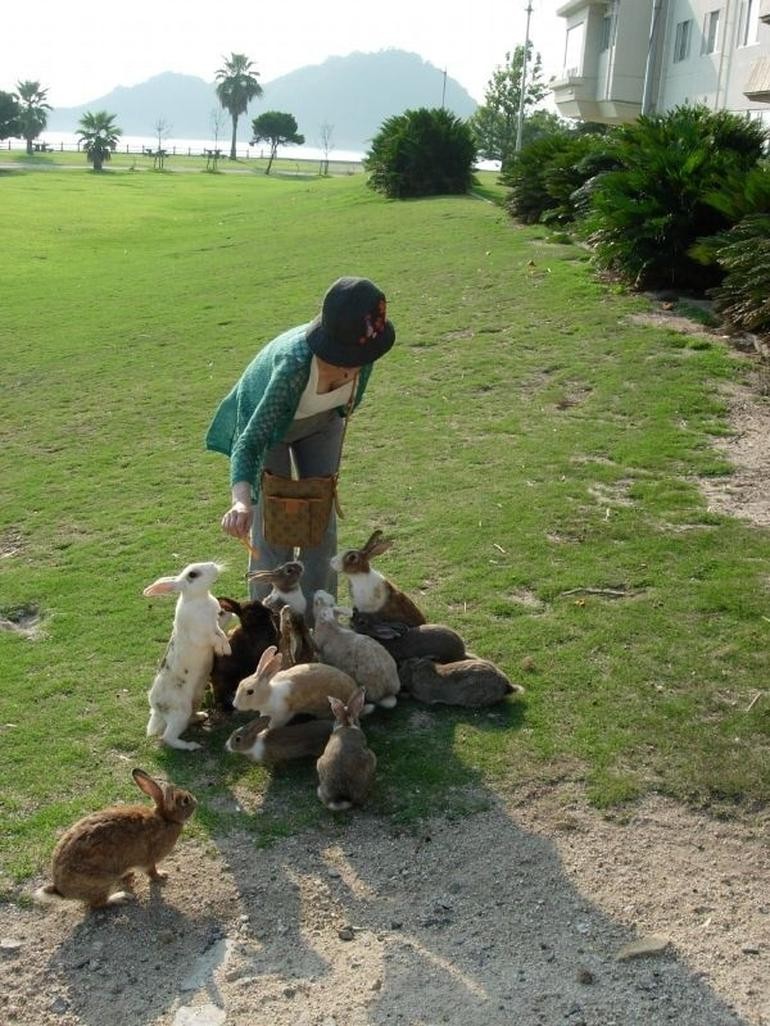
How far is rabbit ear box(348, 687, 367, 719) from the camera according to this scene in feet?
16.8

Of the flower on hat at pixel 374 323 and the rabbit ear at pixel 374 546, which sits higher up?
the flower on hat at pixel 374 323

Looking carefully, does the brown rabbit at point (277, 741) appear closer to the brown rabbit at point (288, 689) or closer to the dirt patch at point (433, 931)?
the brown rabbit at point (288, 689)

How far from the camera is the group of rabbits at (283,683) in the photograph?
4.34 meters

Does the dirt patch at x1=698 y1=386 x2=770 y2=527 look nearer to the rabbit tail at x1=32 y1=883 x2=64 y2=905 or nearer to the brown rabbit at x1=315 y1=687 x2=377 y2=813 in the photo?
the brown rabbit at x1=315 y1=687 x2=377 y2=813

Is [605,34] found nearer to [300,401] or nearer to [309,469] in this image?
[309,469]

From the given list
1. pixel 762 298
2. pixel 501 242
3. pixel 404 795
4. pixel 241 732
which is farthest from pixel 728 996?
pixel 501 242

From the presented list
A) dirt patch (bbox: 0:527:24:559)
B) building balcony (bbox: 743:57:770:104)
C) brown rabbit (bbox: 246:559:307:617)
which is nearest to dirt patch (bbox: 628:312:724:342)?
building balcony (bbox: 743:57:770:104)

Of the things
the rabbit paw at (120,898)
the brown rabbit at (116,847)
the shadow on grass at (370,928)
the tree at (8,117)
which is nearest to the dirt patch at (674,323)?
the shadow on grass at (370,928)

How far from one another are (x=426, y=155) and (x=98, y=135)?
4685cm

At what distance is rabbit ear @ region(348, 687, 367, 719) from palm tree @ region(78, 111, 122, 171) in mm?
66110

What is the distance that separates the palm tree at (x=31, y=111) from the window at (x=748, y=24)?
233 feet

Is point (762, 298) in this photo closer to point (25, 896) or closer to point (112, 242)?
point (25, 896)

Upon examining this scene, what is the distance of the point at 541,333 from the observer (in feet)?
43.7

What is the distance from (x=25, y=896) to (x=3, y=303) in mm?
16217
